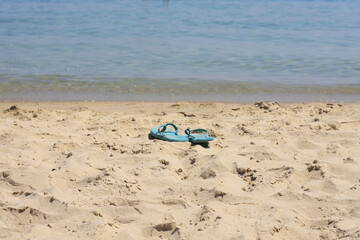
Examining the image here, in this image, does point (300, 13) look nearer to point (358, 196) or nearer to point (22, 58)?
point (22, 58)

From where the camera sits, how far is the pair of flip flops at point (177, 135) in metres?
4.09

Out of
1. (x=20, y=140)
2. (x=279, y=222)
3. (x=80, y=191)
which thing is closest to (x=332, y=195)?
(x=279, y=222)

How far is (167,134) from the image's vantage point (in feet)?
14.1

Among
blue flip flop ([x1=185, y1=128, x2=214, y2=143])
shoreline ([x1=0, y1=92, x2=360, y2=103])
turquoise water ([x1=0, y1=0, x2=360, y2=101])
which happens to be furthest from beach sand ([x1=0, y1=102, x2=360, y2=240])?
turquoise water ([x1=0, y1=0, x2=360, y2=101])

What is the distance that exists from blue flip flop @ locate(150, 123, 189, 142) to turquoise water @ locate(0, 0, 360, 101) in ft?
6.76

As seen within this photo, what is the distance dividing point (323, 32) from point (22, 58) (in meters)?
7.96

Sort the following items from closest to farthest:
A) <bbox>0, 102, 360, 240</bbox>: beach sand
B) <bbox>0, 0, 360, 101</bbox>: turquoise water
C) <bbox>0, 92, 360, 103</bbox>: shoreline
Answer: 1. <bbox>0, 102, 360, 240</bbox>: beach sand
2. <bbox>0, 92, 360, 103</bbox>: shoreline
3. <bbox>0, 0, 360, 101</bbox>: turquoise water

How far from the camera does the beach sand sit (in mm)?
2730

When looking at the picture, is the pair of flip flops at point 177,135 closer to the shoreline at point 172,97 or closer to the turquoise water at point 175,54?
the shoreline at point 172,97

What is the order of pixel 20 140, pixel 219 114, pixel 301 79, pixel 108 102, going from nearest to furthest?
pixel 20 140
pixel 219 114
pixel 108 102
pixel 301 79

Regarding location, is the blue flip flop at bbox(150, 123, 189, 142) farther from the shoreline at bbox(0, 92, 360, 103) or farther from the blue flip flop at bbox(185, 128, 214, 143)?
the shoreline at bbox(0, 92, 360, 103)

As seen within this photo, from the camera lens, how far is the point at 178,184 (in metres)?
3.30

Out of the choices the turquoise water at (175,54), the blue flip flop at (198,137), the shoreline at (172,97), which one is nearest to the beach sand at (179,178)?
the blue flip flop at (198,137)

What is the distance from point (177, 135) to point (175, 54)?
15.9 ft
